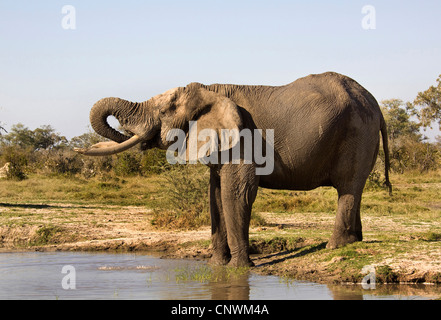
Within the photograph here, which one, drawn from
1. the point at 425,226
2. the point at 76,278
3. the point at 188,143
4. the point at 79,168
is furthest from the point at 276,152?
the point at 79,168

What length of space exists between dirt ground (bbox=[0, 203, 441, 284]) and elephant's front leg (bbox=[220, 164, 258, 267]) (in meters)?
0.70

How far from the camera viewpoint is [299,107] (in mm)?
9156

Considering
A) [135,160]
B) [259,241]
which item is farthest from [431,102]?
[259,241]

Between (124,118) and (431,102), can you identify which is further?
(431,102)

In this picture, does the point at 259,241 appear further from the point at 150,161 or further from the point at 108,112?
the point at 150,161

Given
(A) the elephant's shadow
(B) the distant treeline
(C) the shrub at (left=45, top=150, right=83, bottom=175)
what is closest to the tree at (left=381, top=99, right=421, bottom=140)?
(B) the distant treeline

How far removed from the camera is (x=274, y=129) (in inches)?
362

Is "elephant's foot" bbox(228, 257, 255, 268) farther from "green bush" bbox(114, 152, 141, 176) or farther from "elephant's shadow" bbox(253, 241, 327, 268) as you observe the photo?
"green bush" bbox(114, 152, 141, 176)

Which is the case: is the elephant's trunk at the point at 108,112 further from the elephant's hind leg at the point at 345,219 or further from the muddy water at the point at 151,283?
the elephant's hind leg at the point at 345,219

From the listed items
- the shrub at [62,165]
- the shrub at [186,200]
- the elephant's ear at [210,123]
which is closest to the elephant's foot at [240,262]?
the elephant's ear at [210,123]

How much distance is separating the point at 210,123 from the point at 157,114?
2.51 feet

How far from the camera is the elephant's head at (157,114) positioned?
9.17 m

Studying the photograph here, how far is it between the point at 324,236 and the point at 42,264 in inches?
190
